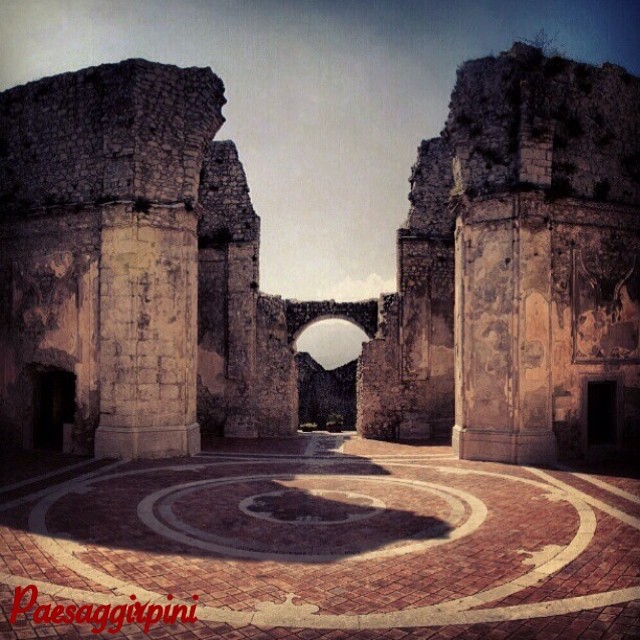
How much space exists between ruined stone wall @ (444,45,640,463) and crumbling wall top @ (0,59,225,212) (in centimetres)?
680

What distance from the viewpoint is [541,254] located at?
1238 centimetres

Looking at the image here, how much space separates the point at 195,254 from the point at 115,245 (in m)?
1.96

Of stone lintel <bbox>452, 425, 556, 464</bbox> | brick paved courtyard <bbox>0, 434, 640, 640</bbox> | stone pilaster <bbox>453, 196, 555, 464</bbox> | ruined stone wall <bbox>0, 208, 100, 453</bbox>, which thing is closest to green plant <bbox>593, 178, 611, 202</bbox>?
stone pilaster <bbox>453, 196, 555, 464</bbox>

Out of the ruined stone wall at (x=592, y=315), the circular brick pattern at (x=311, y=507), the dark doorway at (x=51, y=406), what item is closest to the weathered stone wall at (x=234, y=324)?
the dark doorway at (x=51, y=406)

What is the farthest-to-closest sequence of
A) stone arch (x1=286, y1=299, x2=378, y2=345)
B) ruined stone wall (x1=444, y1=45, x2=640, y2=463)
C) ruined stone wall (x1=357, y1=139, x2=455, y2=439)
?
stone arch (x1=286, y1=299, x2=378, y2=345), ruined stone wall (x1=357, y1=139, x2=455, y2=439), ruined stone wall (x1=444, y1=45, x2=640, y2=463)

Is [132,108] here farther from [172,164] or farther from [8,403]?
[8,403]

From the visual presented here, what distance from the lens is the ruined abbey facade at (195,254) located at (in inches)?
487

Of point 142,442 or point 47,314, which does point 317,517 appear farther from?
point 47,314

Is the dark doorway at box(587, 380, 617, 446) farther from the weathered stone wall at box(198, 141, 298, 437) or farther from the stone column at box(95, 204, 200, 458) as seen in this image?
the stone column at box(95, 204, 200, 458)

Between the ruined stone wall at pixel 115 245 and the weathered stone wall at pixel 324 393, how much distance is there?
15.0 metres

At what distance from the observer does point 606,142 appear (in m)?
13.1

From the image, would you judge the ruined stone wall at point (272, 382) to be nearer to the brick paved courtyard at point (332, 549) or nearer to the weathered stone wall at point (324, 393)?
the brick paved courtyard at point (332, 549)

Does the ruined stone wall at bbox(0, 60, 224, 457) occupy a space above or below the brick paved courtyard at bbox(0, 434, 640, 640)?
above

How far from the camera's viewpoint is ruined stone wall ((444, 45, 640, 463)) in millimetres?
12242
